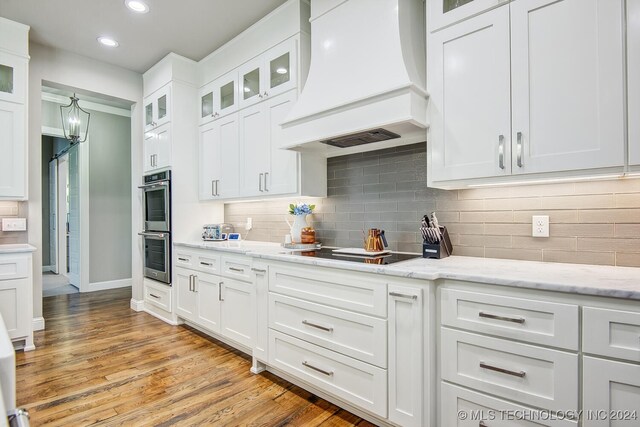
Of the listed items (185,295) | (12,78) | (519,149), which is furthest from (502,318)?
(12,78)

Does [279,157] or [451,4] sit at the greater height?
[451,4]

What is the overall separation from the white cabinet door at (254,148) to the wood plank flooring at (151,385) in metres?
1.46

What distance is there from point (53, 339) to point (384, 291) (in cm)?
325

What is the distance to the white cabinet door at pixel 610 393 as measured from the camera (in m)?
1.19

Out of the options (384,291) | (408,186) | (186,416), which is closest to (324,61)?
(408,186)

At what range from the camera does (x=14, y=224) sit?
10.7ft

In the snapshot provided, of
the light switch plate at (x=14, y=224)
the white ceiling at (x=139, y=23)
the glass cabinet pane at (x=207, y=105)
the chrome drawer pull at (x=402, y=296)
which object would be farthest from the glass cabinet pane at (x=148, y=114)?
the chrome drawer pull at (x=402, y=296)

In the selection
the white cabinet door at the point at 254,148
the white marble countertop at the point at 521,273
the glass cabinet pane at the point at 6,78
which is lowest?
the white marble countertop at the point at 521,273

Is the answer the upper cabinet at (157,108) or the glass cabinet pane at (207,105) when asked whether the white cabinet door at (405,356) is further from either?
the upper cabinet at (157,108)

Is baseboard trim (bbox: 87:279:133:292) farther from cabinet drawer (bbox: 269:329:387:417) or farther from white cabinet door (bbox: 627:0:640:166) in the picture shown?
white cabinet door (bbox: 627:0:640:166)

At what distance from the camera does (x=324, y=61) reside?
242 cm

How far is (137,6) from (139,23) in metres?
0.28

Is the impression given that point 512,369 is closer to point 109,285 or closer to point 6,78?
point 6,78

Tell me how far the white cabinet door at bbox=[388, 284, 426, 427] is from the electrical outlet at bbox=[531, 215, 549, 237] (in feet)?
2.71
